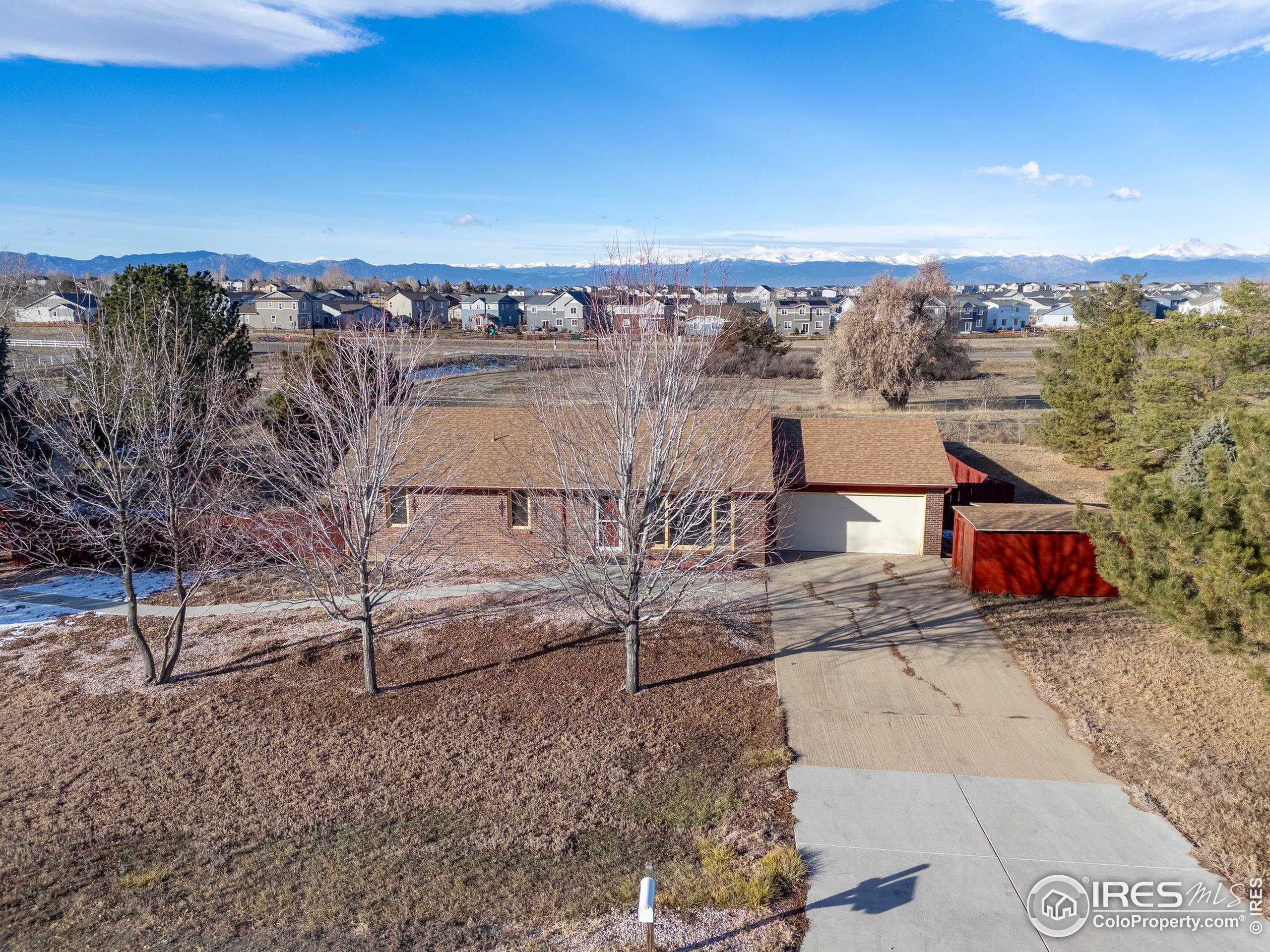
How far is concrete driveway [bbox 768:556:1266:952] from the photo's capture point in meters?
7.15

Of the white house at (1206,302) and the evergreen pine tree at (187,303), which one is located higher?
the white house at (1206,302)

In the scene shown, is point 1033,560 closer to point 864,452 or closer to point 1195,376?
Result: point 864,452

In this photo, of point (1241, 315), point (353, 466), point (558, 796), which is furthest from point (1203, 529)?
point (1241, 315)

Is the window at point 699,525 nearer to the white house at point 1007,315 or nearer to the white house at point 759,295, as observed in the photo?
the white house at point 759,295

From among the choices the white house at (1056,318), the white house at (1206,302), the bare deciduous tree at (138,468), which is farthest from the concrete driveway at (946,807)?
the white house at (1056,318)

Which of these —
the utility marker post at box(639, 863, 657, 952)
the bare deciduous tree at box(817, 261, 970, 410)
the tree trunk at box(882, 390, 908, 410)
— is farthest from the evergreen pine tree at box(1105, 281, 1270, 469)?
the utility marker post at box(639, 863, 657, 952)

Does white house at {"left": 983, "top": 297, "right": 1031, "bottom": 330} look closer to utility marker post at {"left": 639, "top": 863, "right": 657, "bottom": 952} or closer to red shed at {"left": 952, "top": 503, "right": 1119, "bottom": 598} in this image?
red shed at {"left": 952, "top": 503, "right": 1119, "bottom": 598}

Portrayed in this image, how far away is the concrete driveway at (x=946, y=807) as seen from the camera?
23.5 feet

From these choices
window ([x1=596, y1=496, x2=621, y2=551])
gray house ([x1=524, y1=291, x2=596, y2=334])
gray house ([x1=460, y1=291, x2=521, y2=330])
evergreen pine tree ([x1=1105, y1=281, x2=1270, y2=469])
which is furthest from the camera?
gray house ([x1=460, y1=291, x2=521, y2=330])

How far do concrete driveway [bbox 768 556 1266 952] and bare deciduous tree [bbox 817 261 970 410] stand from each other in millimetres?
27711

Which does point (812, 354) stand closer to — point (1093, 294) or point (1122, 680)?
point (1093, 294)

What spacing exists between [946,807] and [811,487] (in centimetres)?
1076

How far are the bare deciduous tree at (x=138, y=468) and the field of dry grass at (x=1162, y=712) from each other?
41.9 ft

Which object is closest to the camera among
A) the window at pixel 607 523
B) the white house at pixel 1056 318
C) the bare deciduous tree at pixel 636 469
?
the bare deciduous tree at pixel 636 469
